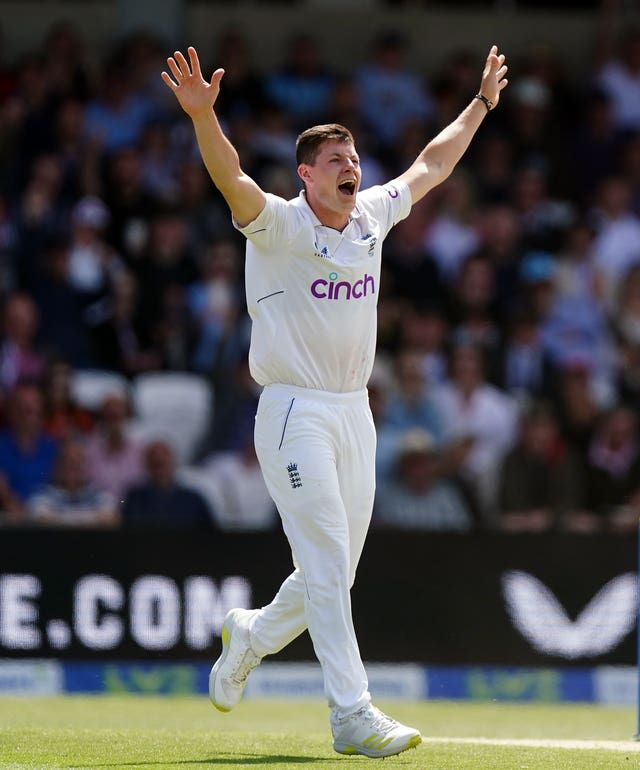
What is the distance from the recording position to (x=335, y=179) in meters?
6.76

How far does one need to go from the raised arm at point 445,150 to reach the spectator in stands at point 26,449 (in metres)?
5.59

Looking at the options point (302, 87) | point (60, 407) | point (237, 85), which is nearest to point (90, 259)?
point (60, 407)

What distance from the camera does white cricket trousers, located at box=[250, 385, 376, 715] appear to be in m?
6.50

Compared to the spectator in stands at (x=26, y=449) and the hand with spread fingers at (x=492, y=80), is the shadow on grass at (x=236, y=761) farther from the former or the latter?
the spectator in stands at (x=26, y=449)

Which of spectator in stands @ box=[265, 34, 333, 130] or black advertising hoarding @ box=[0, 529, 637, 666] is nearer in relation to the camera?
black advertising hoarding @ box=[0, 529, 637, 666]

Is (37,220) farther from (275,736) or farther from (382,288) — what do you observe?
(275,736)

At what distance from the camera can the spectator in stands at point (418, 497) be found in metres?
12.2

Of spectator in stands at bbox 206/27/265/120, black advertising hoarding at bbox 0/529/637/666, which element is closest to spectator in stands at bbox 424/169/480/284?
spectator in stands at bbox 206/27/265/120

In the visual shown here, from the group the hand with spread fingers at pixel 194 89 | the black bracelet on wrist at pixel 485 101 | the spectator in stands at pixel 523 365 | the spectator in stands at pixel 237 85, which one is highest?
the spectator in stands at pixel 237 85

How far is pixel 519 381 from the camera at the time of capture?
13.7 meters

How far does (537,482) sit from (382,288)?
2.35m

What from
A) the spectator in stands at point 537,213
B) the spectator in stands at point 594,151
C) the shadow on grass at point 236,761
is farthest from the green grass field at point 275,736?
the spectator in stands at point 594,151

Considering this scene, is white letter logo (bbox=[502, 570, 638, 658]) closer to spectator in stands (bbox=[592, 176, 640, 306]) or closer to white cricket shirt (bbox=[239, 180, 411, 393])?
spectator in stands (bbox=[592, 176, 640, 306])

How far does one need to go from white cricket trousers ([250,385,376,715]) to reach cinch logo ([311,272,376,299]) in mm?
400
